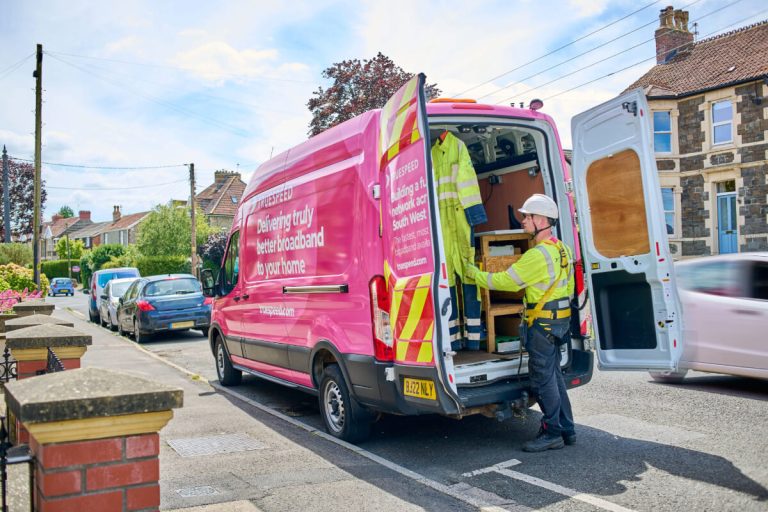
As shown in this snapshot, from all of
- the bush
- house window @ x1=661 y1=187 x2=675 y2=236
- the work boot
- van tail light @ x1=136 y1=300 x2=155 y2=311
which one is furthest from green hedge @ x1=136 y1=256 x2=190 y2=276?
the work boot

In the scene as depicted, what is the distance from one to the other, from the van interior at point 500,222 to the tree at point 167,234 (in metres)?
41.1

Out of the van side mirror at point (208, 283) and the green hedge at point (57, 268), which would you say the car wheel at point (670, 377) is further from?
the green hedge at point (57, 268)

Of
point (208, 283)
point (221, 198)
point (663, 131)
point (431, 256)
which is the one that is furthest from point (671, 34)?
point (221, 198)

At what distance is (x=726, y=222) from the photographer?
922 inches

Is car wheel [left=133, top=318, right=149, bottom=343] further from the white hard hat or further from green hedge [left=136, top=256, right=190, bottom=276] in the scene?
green hedge [left=136, top=256, right=190, bottom=276]

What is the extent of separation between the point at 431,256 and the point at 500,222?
7.98 feet

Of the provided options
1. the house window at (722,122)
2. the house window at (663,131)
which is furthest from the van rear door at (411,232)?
the house window at (663,131)

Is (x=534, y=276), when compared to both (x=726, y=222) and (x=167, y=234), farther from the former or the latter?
(x=167, y=234)

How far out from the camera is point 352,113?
29781 millimetres

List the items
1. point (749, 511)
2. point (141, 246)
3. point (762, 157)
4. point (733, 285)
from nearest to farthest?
point (749, 511) → point (733, 285) → point (762, 157) → point (141, 246)

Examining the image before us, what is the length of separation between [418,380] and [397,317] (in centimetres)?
50

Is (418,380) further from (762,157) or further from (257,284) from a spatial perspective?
(762,157)

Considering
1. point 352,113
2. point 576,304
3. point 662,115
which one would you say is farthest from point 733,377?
point 352,113

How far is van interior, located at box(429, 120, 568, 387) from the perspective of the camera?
5.60 m
